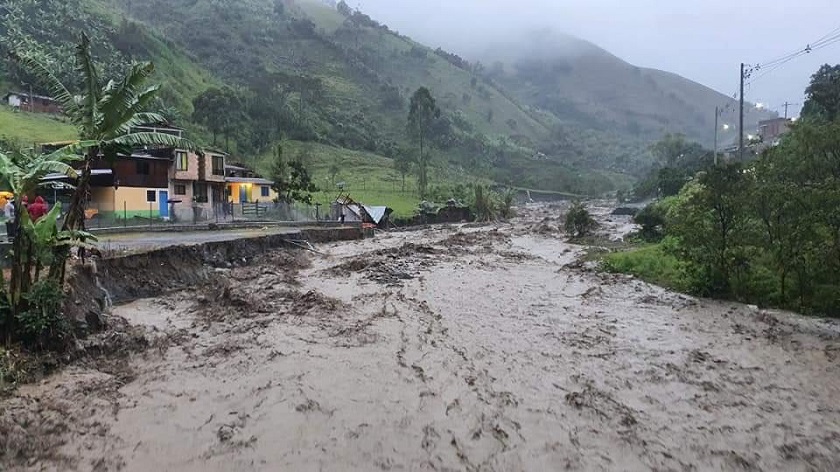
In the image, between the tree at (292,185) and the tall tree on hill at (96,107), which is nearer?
the tall tree on hill at (96,107)

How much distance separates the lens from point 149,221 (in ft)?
102

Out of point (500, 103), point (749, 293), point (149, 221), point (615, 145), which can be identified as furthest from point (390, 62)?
point (749, 293)

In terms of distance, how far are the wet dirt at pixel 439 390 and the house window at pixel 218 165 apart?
30.2 metres

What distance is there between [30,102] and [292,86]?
59.7 m

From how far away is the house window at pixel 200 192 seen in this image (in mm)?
44541

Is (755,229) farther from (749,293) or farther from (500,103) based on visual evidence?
(500,103)

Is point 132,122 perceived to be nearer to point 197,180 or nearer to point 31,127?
point 197,180

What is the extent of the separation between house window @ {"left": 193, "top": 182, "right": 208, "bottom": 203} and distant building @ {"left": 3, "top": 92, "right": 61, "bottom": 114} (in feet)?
83.3

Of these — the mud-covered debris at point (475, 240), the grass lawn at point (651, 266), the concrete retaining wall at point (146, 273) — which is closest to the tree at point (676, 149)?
the mud-covered debris at point (475, 240)

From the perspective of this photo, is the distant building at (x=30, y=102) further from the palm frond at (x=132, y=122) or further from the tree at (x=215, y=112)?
the palm frond at (x=132, y=122)

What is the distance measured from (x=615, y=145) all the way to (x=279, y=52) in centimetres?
11868

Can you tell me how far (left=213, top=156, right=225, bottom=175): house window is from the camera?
46.9 meters

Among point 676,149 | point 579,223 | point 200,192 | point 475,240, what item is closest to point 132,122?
point 475,240

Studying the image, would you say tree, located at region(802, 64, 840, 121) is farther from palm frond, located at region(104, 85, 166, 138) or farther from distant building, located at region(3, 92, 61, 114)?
distant building, located at region(3, 92, 61, 114)
